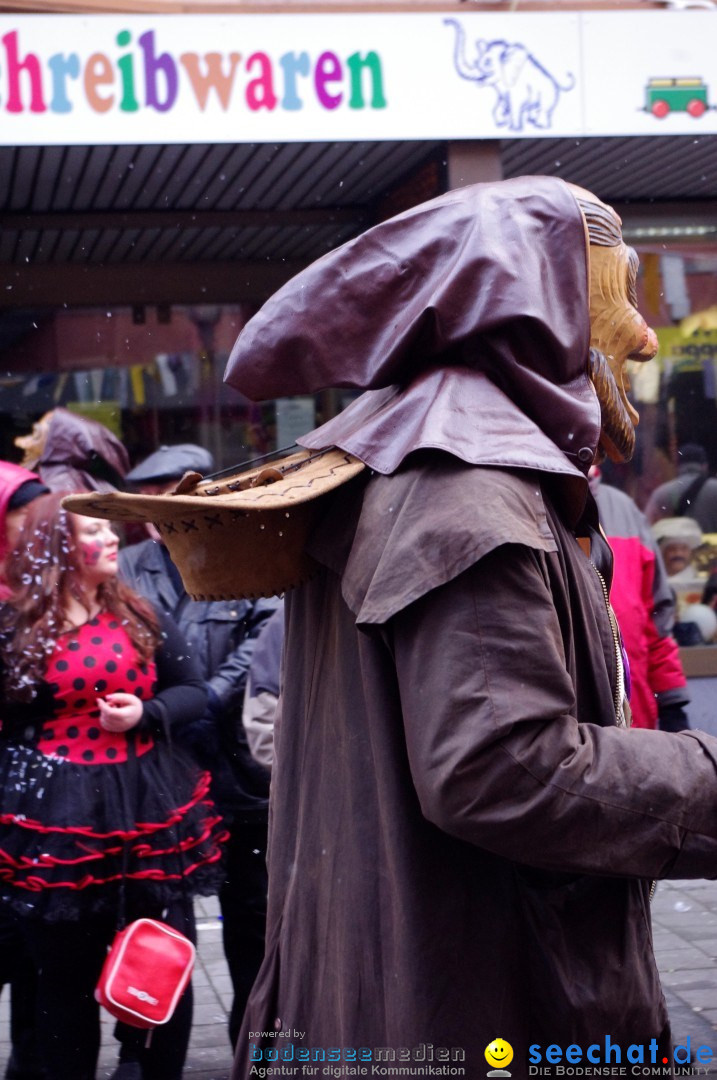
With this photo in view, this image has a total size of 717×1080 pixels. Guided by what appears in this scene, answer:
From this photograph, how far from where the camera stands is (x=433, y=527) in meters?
1.54

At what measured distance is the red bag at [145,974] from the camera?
3406 mm

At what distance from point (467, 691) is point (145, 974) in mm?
2291

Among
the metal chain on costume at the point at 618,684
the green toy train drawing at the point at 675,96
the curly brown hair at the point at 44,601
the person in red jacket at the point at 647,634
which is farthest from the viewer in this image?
the green toy train drawing at the point at 675,96

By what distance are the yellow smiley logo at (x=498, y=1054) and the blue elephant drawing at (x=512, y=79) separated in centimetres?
616

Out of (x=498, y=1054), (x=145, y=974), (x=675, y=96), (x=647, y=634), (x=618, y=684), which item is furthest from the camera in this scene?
(x=675, y=96)

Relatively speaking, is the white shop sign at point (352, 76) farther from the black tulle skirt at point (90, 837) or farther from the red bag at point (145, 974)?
the red bag at point (145, 974)

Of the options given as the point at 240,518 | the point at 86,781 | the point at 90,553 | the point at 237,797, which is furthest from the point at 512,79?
the point at 240,518

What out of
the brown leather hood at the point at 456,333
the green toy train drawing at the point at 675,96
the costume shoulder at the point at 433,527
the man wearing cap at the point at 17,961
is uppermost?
the green toy train drawing at the point at 675,96

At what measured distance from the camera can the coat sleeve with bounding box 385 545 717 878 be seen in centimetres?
150

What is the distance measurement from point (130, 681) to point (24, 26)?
14.2 feet

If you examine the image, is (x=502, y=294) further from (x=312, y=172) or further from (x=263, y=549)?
(x=312, y=172)

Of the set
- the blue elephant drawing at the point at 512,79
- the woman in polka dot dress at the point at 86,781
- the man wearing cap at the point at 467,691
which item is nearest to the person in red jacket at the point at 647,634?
the woman in polka dot dress at the point at 86,781

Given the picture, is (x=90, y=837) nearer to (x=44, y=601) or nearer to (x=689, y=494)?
(x=44, y=601)

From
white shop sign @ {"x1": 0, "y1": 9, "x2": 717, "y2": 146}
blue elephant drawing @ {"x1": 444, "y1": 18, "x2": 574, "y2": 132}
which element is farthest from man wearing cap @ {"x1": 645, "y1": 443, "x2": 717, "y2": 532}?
blue elephant drawing @ {"x1": 444, "y1": 18, "x2": 574, "y2": 132}
